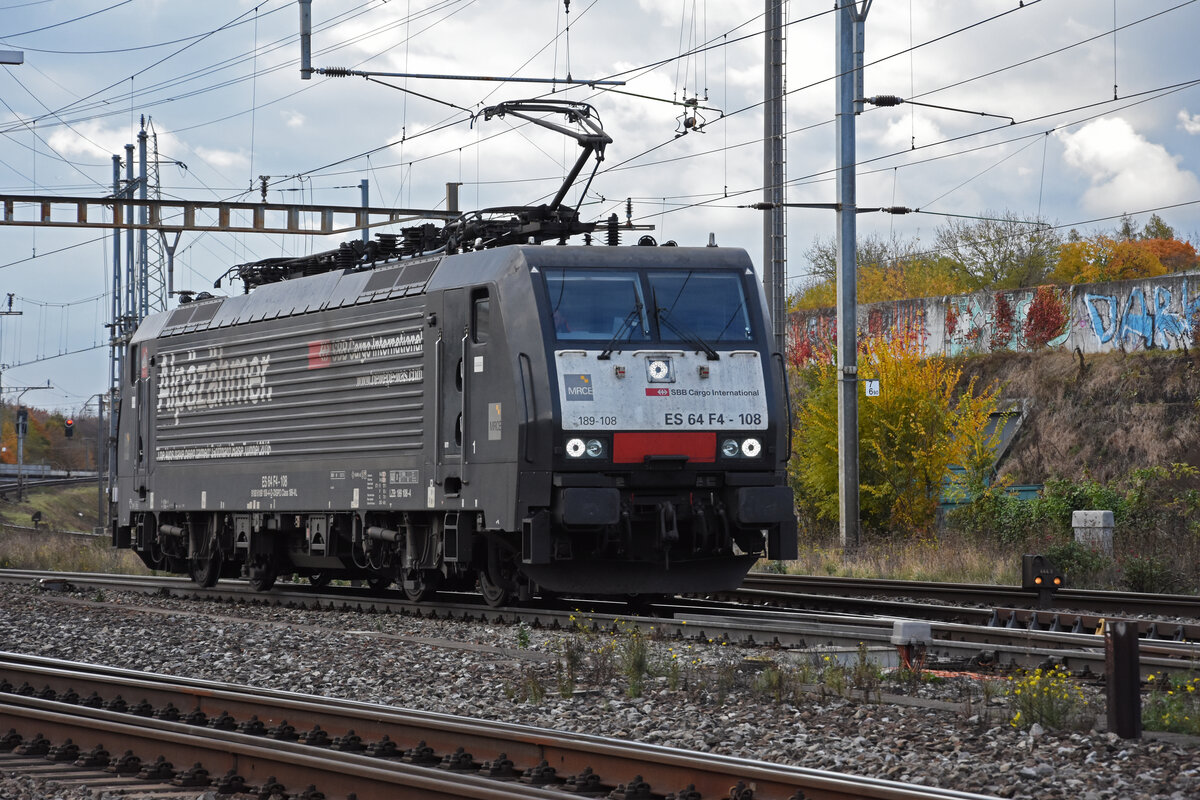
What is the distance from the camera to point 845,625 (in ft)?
41.3

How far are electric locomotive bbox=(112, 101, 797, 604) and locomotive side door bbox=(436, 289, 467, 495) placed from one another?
22mm

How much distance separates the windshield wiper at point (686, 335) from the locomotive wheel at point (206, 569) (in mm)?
8433

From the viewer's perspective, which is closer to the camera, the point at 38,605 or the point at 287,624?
the point at 287,624

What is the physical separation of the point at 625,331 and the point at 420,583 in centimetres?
406

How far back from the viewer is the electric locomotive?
43.2 feet

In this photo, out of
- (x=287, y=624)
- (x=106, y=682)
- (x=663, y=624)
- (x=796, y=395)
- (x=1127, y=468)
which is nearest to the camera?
(x=106, y=682)

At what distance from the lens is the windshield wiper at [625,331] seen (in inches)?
524

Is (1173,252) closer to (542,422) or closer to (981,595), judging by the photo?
(981,595)

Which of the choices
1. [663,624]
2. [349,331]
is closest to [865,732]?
[663,624]

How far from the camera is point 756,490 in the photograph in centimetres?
1353

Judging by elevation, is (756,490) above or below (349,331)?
below

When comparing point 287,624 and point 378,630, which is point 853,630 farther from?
point 287,624

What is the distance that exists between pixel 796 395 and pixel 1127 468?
26.5 ft

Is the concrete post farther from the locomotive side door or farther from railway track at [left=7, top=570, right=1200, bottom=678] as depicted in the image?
the locomotive side door
